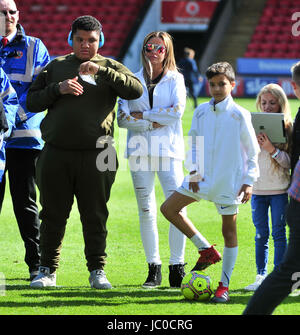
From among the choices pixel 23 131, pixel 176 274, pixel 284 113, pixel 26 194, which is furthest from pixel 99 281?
pixel 284 113

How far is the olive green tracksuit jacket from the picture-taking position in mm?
5812

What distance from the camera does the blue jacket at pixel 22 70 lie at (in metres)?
6.22

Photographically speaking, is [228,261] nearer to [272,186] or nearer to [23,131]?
[272,186]

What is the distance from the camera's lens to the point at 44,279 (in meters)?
6.11

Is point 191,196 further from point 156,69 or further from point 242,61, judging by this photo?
point 242,61

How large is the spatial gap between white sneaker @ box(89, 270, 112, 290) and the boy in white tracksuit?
0.97 meters

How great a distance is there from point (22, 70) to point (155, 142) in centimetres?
129

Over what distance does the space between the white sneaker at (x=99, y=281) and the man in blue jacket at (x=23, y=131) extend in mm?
621

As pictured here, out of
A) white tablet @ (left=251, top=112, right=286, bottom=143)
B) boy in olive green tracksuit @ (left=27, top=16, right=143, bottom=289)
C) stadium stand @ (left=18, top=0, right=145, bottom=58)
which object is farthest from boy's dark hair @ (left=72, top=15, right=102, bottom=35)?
stadium stand @ (left=18, top=0, right=145, bottom=58)

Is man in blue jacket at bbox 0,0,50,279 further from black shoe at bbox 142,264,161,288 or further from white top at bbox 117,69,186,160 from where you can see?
black shoe at bbox 142,264,161,288

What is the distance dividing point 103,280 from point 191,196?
1.08m

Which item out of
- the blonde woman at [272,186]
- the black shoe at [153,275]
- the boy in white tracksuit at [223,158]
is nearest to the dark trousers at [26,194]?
the black shoe at [153,275]

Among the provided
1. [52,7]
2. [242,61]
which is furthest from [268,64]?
[52,7]

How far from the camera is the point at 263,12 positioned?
34.6 m
